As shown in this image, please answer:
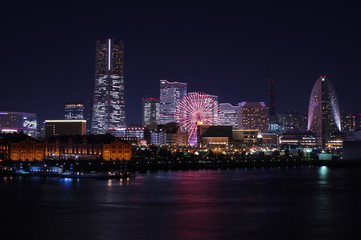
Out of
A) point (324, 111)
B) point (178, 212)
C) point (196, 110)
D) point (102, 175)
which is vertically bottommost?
point (178, 212)

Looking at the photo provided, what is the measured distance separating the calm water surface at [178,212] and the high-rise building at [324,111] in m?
120

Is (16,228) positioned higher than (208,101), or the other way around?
(208,101)

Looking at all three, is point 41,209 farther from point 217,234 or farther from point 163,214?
point 217,234

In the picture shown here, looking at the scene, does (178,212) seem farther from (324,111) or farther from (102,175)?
(324,111)

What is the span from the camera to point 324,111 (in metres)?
179

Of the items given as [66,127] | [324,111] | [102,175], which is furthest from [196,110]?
[66,127]

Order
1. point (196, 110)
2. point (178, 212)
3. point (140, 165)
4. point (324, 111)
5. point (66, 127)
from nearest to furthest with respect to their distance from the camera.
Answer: point (178, 212) → point (140, 165) → point (196, 110) → point (324, 111) → point (66, 127)

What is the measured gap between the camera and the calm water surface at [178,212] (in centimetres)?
3117

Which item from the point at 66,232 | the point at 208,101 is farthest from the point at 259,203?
the point at 208,101

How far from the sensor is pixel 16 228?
32.3 meters

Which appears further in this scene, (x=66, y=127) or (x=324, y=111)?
(x=66, y=127)

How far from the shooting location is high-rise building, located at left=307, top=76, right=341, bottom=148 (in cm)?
17525

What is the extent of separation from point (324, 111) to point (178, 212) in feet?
480

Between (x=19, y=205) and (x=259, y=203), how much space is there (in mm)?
17004
